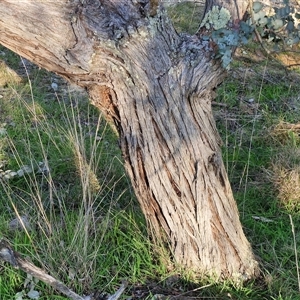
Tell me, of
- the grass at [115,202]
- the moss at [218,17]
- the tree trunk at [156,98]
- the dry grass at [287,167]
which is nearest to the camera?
the tree trunk at [156,98]

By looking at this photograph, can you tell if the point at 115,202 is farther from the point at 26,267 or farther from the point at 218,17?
the point at 218,17

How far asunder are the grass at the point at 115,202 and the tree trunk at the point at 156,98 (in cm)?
15

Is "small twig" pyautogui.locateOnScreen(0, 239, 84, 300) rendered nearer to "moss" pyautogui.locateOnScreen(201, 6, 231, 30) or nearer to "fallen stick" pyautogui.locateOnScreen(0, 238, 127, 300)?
"fallen stick" pyautogui.locateOnScreen(0, 238, 127, 300)

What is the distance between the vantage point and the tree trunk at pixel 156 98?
204 centimetres

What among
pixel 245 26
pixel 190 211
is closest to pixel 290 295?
pixel 190 211

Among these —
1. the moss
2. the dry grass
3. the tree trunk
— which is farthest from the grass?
the moss

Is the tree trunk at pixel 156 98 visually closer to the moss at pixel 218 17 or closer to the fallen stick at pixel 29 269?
the moss at pixel 218 17

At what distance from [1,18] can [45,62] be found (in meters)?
0.27

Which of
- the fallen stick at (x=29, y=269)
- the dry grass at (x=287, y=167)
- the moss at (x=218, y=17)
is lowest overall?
the dry grass at (x=287, y=167)

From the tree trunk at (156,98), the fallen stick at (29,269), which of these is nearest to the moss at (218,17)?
the tree trunk at (156,98)

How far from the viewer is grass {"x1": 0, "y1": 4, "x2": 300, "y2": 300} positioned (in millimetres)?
2498

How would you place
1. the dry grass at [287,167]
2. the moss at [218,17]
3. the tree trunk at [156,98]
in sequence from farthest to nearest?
the dry grass at [287,167], the moss at [218,17], the tree trunk at [156,98]

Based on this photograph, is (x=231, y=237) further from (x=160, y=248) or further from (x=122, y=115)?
(x=122, y=115)

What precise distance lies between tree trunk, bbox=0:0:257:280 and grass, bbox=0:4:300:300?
0.15 meters
